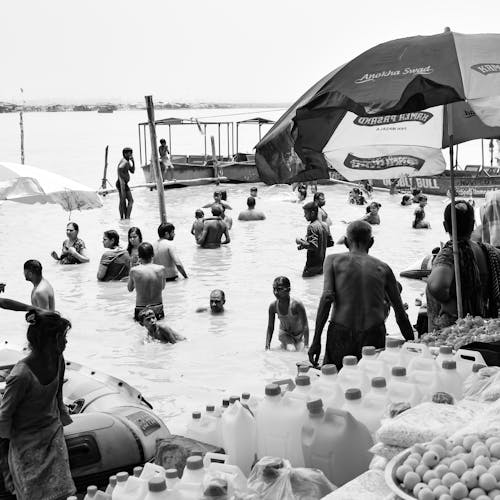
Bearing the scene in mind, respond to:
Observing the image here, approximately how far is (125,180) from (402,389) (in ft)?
65.9

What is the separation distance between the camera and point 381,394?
3799 millimetres

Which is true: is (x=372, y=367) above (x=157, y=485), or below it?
above

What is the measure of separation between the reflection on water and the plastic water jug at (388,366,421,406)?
471cm

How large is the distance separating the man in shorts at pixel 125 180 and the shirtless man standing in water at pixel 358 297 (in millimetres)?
17222

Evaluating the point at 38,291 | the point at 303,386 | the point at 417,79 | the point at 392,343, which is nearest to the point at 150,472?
the point at 303,386

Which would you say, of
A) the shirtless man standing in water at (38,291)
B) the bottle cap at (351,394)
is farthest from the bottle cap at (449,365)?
the shirtless man standing in water at (38,291)

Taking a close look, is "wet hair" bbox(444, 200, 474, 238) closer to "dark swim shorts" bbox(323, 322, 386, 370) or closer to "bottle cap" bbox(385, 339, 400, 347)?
"dark swim shorts" bbox(323, 322, 386, 370)

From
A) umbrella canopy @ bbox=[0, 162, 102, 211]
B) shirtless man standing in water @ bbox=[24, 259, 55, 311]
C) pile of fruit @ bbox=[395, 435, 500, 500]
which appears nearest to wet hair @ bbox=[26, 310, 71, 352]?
pile of fruit @ bbox=[395, 435, 500, 500]

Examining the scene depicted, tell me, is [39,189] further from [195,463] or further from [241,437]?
[195,463]

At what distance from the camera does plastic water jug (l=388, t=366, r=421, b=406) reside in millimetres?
3791

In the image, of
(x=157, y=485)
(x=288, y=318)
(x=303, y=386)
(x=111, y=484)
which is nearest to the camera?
(x=157, y=485)

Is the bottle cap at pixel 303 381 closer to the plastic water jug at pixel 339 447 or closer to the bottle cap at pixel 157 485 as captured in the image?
the plastic water jug at pixel 339 447

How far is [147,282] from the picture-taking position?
11.4 metres

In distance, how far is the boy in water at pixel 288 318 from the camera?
951 cm
